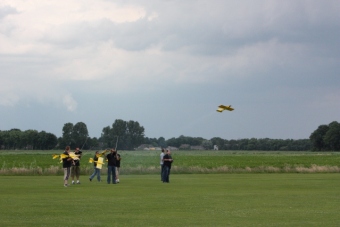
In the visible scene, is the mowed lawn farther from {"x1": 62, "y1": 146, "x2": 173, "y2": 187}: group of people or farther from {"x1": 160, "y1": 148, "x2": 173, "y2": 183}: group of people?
{"x1": 160, "y1": 148, "x2": 173, "y2": 183}: group of people

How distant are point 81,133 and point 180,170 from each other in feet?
45.3

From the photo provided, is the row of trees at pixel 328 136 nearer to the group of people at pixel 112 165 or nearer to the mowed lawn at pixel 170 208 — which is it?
the group of people at pixel 112 165

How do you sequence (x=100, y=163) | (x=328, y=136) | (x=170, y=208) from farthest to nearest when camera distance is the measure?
(x=328, y=136), (x=100, y=163), (x=170, y=208)

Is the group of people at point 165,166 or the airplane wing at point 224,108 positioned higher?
the airplane wing at point 224,108

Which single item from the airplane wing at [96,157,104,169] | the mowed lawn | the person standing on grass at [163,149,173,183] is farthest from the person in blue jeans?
the mowed lawn

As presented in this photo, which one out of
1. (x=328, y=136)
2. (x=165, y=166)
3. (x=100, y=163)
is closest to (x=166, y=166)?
(x=165, y=166)

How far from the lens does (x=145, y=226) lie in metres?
15.8

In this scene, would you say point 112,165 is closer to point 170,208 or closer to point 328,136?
point 170,208

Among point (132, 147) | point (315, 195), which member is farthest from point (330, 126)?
point (315, 195)

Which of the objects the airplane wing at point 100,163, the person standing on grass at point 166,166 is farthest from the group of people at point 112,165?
the airplane wing at point 100,163

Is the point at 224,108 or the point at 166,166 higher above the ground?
the point at 224,108

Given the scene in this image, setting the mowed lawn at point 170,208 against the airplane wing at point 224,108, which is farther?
the airplane wing at point 224,108

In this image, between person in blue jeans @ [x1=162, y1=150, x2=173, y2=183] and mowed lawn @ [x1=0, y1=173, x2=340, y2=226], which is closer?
mowed lawn @ [x1=0, y1=173, x2=340, y2=226]

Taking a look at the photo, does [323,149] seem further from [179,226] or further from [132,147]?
[179,226]
